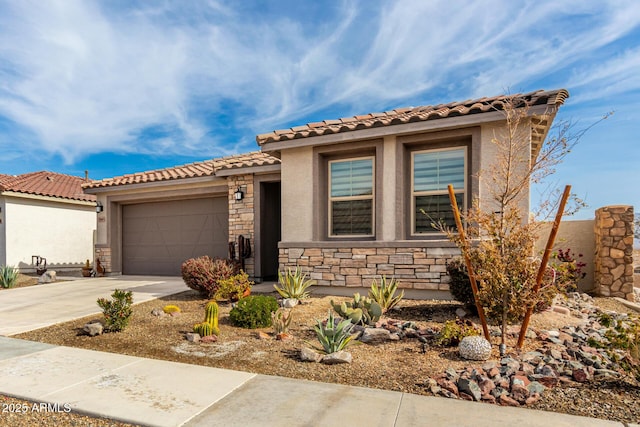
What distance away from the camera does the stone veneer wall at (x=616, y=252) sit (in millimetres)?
9586

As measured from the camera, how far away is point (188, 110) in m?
13.8

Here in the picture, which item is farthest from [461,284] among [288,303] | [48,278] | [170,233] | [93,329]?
[48,278]

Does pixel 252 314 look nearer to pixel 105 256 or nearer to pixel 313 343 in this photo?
pixel 313 343

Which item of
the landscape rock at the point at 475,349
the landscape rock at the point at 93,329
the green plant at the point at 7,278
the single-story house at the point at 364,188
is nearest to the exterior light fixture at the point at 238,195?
the single-story house at the point at 364,188

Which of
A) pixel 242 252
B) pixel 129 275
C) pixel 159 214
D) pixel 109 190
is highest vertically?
pixel 109 190

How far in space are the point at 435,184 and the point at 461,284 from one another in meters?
2.83

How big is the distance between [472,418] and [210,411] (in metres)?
2.26

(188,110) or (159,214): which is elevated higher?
(188,110)

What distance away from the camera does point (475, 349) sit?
4539 millimetres

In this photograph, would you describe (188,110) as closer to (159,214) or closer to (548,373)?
(159,214)

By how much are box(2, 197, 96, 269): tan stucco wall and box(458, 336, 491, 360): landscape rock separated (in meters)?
17.6

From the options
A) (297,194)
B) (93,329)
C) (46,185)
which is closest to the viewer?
(93,329)

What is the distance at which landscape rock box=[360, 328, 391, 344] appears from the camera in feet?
17.8

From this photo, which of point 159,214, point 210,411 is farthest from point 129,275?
point 210,411
